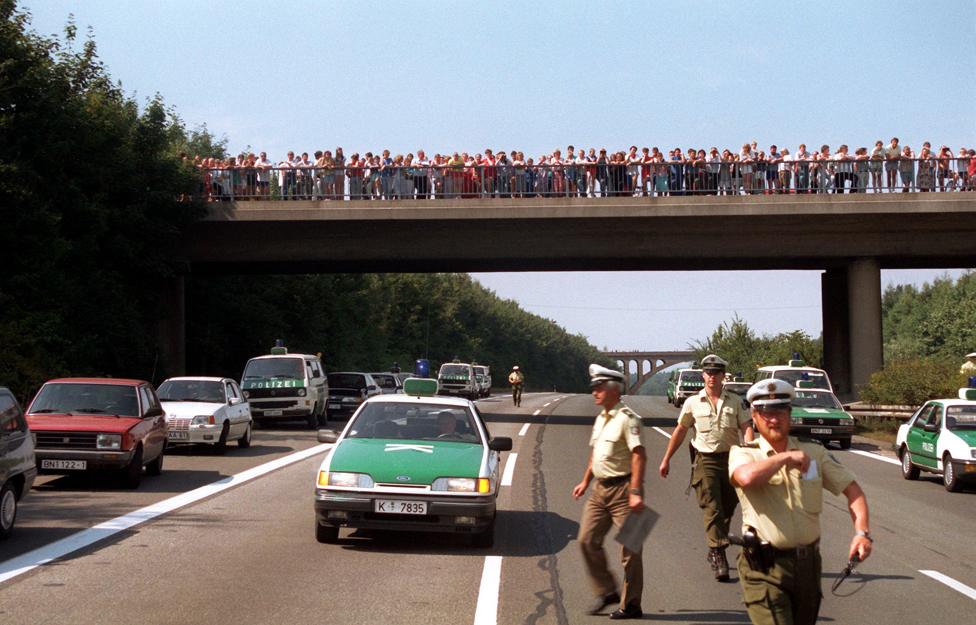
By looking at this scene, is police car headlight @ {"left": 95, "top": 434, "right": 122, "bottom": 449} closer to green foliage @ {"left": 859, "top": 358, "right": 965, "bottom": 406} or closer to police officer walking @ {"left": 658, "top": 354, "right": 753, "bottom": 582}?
police officer walking @ {"left": 658, "top": 354, "right": 753, "bottom": 582}

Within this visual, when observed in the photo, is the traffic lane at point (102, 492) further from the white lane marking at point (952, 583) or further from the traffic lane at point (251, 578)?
the white lane marking at point (952, 583)

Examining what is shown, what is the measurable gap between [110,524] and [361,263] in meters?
25.3

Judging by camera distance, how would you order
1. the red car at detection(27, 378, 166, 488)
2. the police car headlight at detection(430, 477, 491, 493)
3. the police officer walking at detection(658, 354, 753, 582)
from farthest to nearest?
the red car at detection(27, 378, 166, 488), the police car headlight at detection(430, 477, 491, 493), the police officer walking at detection(658, 354, 753, 582)

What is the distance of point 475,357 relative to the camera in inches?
4313

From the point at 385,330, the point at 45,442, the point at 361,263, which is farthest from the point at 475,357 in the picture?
the point at 45,442

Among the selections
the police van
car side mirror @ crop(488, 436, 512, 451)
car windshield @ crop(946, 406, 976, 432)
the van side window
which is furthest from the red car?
the police van

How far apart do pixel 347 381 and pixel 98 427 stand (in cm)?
2226

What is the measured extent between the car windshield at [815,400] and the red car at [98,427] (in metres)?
16.3

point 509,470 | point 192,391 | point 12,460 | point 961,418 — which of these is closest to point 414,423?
point 12,460

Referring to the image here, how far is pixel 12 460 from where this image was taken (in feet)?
35.8

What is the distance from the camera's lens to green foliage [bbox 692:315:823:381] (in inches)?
2275

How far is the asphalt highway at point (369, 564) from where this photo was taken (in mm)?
7855

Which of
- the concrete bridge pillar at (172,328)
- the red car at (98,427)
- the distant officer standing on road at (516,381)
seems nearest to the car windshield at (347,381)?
the concrete bridge pillar at (172,328)

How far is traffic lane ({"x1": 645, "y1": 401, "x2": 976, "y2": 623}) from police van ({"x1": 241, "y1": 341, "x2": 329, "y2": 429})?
1452cm
